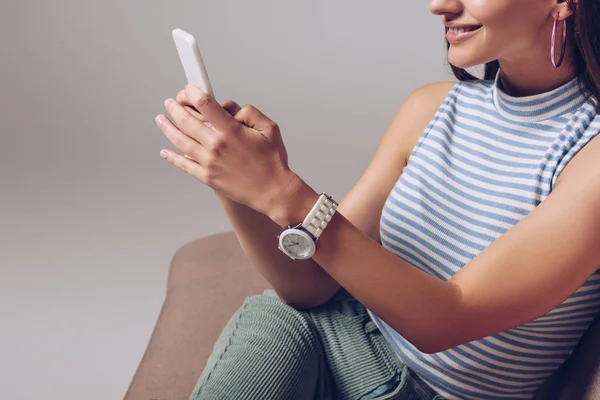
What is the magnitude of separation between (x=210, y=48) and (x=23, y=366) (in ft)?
5.72

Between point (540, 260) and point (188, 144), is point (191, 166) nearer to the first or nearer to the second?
point (188, 144)

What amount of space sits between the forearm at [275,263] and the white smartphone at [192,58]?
22 centimetres

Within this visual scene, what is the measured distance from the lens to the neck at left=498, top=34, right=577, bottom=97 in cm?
132

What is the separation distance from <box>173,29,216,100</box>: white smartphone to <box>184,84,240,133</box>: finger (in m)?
0.03

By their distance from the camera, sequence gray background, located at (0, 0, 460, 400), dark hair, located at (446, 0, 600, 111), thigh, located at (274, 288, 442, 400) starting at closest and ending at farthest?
dark hair, located at (446, 0, 600, 111) < thigh, located at (274, 288, 442, 400) < gray background, located at (0, 0, 460, 400)

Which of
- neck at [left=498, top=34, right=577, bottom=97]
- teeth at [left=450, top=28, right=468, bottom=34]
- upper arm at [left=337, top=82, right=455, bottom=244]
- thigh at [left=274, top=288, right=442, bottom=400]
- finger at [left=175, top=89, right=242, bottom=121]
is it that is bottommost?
thigh at [left=274, top=288, right=442, bottom=400]

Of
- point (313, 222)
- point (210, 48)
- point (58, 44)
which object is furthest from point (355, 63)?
point (313, 222)

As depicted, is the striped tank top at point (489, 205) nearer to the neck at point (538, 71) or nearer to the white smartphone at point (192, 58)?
the neck at point (538, 71)

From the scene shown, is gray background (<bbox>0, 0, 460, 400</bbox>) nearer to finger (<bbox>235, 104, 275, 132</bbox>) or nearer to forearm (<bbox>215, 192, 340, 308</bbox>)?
forearm (<bbox>215, 192, 340, 308</bbox>)

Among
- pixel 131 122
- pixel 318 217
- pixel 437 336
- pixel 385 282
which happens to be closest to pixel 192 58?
pixel 318 217

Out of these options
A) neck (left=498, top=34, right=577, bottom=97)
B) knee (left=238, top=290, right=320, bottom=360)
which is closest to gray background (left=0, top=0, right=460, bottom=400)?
knee (left=238, top=290, right=320, bottom=360)

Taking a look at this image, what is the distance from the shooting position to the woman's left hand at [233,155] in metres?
1.14

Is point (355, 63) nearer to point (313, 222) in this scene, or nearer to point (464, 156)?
point (464, 156)

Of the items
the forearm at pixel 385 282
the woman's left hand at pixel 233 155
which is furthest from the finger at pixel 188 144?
the forearm at pixel 385 282
